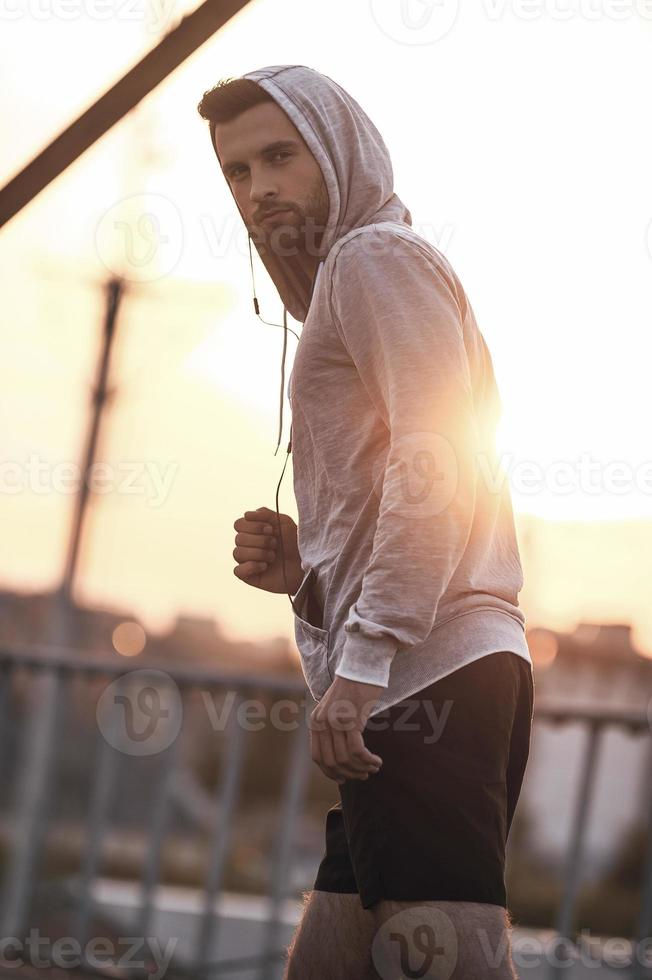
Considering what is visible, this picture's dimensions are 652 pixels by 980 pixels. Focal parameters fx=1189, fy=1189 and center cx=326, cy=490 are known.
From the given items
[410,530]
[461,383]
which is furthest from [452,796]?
[461,383]

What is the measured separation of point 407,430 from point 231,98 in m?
0.68

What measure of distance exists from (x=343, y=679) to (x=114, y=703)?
396cm

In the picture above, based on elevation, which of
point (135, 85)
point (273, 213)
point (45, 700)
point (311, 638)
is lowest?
point (45, 700)

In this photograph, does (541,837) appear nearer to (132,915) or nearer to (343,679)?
(132,915)

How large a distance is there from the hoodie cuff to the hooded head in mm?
684

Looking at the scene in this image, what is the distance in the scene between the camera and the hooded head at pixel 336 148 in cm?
195

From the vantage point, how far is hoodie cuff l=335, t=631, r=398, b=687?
167cm

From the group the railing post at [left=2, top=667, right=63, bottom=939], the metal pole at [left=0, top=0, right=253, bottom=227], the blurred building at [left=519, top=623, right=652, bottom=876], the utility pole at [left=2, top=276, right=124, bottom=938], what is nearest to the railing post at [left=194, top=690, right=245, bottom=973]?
the metal pole at [left=0, top=0, right=253, bottom=227]

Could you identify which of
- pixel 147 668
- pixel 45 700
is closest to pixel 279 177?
pixel 147 668

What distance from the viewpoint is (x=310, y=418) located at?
1.94 meters

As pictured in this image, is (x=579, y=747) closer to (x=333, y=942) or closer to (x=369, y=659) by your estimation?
(x=333, y=942)

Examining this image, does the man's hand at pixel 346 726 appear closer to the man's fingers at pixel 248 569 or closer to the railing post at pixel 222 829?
the man's fingers at pixel 248 569

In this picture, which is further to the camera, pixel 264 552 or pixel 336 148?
pixel 264 552

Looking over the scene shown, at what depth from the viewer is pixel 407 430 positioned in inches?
68.1
